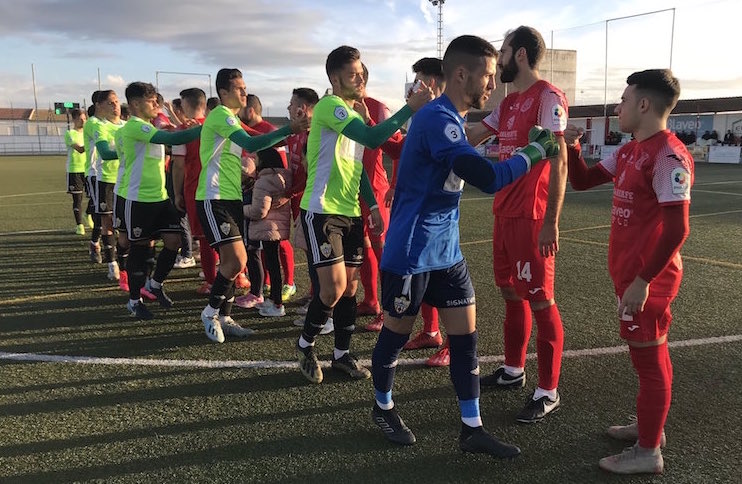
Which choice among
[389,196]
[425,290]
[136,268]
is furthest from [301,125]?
[136,268]

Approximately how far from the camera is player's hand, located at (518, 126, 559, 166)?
280 centimetres

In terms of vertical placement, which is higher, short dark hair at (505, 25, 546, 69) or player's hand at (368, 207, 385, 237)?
short dark hair at (505, 25, 546, 69)

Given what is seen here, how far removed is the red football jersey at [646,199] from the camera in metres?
2.63

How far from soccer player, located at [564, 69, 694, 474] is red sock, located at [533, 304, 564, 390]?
64 centimetres

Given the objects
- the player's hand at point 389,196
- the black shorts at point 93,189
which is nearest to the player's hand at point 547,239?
the player's hand at point 389,196

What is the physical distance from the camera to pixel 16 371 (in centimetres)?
431

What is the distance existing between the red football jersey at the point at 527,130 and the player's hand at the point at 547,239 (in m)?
0.18

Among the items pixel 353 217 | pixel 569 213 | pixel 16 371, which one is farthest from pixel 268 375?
pixel 569 213

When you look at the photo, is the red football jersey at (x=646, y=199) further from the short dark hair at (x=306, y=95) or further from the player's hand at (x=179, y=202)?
the player's hand at (x=179, y=202)

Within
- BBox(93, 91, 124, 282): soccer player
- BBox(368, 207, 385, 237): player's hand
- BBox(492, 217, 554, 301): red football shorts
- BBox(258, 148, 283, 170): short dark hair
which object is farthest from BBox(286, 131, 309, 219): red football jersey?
BBox(492, 217, 554, 301): red football shorts

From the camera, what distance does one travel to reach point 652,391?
2857 millimetres

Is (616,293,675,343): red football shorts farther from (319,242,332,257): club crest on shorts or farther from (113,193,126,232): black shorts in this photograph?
(113,193,126,232): black shorts

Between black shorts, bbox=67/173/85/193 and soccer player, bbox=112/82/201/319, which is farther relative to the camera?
black shorts, bbox=67/173/85/193

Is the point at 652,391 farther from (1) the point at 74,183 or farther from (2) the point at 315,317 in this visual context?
(1) the point at 74,183
